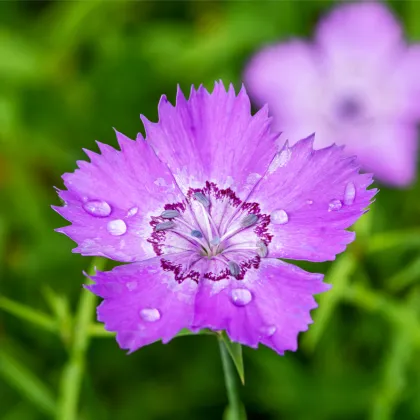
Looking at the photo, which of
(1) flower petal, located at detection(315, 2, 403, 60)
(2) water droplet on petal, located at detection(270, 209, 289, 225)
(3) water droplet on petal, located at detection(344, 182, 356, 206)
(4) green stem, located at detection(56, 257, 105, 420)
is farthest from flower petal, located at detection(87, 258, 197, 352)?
(1) flower petal, located at detection(315, 2, 403, 60)

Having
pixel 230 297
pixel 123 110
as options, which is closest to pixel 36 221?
pixel 123 110

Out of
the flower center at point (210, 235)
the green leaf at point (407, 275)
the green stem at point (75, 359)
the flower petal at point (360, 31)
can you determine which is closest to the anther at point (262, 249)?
the flower center at point (210, 235)

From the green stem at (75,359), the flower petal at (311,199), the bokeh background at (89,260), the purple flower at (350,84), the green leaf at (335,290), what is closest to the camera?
the flower petal at (311,199)

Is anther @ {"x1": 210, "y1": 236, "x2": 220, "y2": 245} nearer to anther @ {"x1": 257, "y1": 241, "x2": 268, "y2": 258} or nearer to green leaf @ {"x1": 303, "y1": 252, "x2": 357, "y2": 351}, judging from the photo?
anther @ {"x1": 257, "y1": 241, "x2": 268, "y2": 258}

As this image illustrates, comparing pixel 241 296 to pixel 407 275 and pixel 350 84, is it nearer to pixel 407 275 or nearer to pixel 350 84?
pixel 407 275

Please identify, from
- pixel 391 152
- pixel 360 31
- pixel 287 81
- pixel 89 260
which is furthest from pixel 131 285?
pixel 360 31

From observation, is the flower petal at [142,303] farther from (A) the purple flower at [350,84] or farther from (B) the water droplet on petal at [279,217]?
(A) the purple flower at [350,84]
